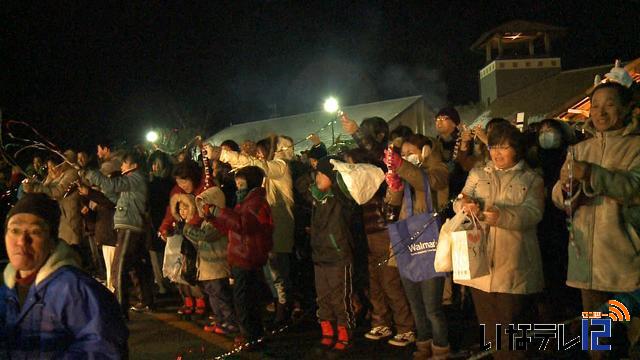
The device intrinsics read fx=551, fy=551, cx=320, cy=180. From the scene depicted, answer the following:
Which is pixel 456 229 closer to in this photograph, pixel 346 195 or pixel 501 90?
pixel 346 195

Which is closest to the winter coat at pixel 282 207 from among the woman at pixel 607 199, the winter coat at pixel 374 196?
the winter coat at pixel 374 196

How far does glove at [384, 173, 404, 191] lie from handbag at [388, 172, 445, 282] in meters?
0.06

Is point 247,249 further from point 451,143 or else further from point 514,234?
point 514,234

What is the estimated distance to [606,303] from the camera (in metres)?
3.83

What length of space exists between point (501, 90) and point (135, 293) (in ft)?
100

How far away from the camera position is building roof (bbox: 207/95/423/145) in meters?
16.5

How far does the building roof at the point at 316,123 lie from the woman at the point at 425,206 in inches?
362

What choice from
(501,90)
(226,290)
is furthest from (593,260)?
(501,90)

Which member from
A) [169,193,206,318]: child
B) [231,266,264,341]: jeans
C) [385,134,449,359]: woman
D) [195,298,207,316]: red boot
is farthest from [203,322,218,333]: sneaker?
[385,134,449,359]: woman

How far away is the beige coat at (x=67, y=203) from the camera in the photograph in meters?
8.61

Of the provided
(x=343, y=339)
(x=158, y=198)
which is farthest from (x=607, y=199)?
(x=158, y=198)

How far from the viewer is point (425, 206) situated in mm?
5215

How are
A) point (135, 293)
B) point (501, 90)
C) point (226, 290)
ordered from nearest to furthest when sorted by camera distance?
1. point (226, 290)
2. point (135, 293)
3. point (501, 90)

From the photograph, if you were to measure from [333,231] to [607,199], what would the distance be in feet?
9.19
